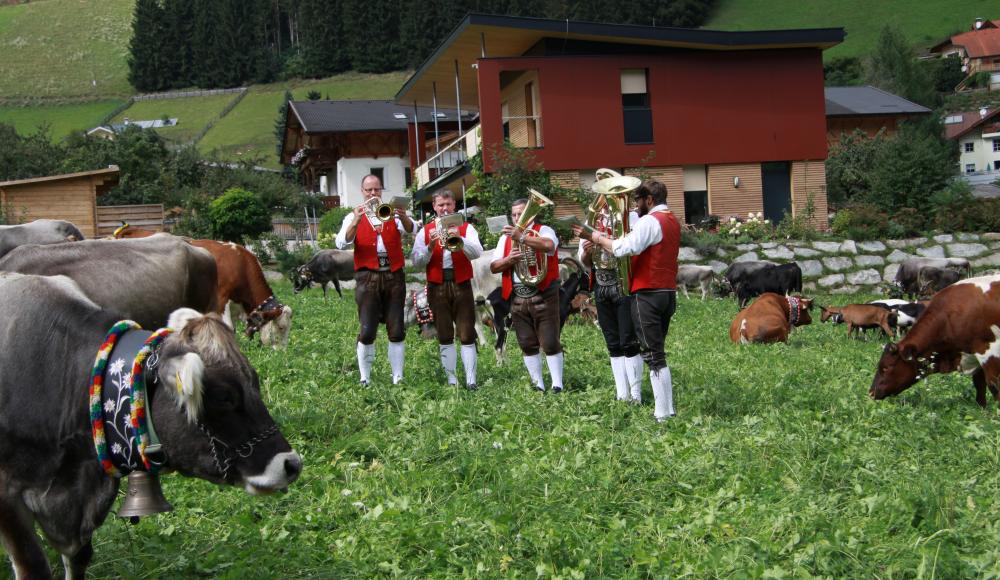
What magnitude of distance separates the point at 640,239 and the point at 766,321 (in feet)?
25.8

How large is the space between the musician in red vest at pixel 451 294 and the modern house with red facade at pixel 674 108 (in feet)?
60.0

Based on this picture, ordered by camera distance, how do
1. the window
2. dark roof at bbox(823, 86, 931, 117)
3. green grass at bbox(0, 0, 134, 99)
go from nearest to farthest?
1. the window
2. dark roof at bbox(823, 86, 931, 117)
3. green grass at bbox(0, 0, 134, 99)

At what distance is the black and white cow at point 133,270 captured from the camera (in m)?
7.10

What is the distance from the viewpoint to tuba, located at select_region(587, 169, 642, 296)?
9.31 metres

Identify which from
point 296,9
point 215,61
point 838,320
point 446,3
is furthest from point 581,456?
point 296,9

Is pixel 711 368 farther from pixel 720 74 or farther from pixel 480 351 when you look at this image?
pixel 720 74

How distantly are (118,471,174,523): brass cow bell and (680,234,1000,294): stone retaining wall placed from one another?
22686 mm

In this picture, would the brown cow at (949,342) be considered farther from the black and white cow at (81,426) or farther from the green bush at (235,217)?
the green bush at (235,217)

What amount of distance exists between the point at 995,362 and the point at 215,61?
105 metres

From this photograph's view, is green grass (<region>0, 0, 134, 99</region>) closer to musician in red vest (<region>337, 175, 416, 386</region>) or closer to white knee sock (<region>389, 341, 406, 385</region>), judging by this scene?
musician in red vest (<region>337, 175, 416, 386</region>)

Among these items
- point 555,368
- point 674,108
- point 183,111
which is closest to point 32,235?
point 555,368

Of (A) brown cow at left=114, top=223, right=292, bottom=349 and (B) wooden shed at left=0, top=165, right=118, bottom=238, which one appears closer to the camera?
(A) brown cow at left=114, top=223, right=292, bottom=349

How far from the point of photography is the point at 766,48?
3022cm

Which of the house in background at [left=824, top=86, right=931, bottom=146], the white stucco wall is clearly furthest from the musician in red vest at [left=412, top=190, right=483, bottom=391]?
the house in background at [left=824, top=86, right=931, bottom=146]
